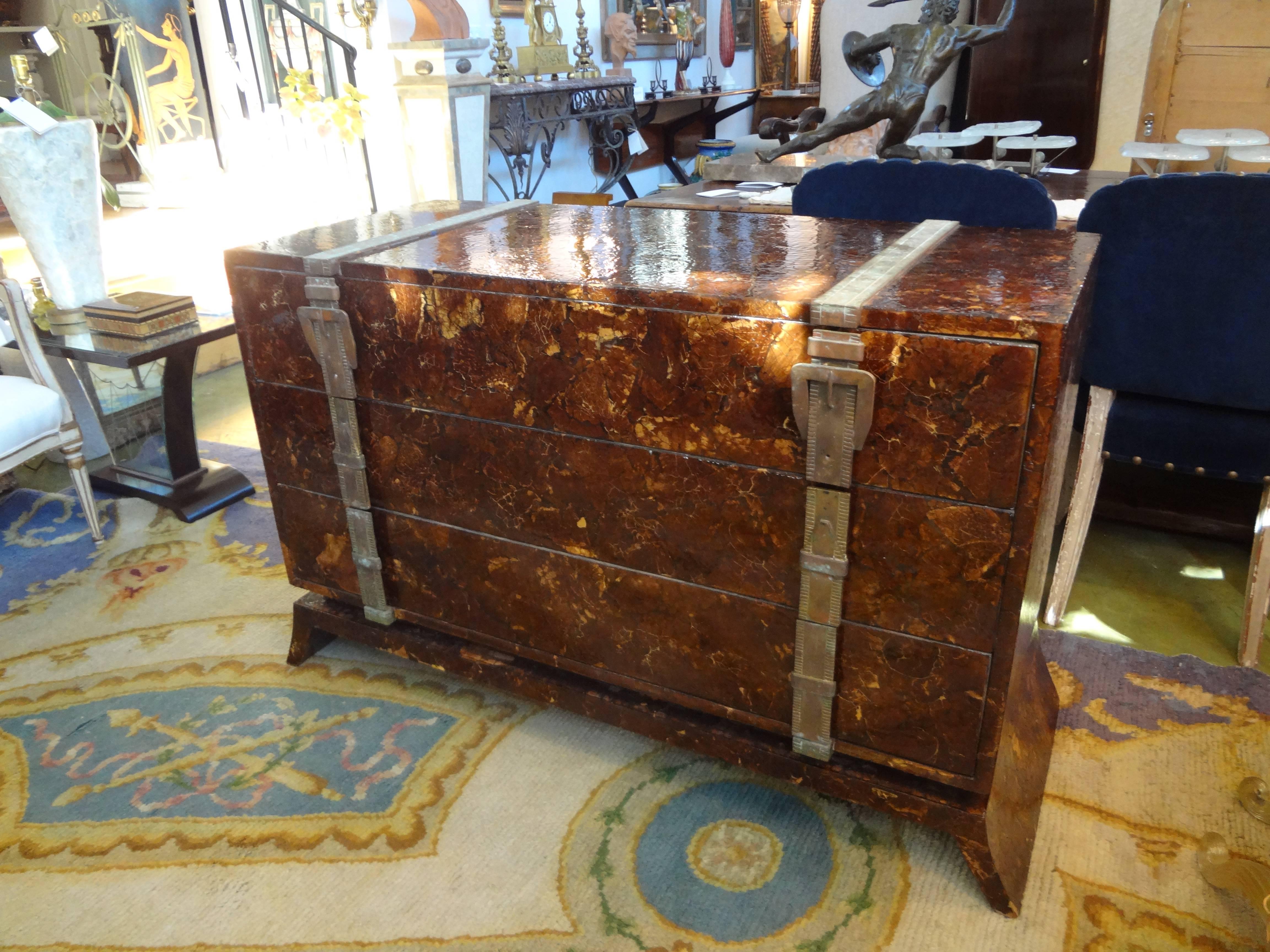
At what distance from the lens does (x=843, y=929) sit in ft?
3.88

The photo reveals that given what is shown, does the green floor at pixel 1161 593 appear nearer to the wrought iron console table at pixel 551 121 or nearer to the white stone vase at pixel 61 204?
the white stone vase at pixel 61 204

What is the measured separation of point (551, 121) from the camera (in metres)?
4.83

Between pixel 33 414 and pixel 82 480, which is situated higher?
pixel 33 414

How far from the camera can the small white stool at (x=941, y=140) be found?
2.16 meters

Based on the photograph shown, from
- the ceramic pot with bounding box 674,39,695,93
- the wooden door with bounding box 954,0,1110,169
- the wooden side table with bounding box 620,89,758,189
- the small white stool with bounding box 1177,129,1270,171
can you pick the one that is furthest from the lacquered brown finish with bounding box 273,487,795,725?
the ceramic pot with bounding box 674,39,695,93

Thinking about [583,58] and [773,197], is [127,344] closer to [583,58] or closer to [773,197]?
[773,197]

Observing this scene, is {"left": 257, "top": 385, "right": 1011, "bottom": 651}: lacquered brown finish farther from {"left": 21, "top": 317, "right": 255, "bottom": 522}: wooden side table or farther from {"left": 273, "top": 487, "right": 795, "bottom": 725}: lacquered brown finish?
{"left": 21, "top": 317, "right": 255, "bottom": 522}: wooden side table

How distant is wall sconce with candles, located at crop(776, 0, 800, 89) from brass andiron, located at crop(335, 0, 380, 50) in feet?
16.5

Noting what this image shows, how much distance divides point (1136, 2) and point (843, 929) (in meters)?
3.93

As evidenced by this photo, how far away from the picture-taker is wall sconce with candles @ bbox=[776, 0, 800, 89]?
7816 mm

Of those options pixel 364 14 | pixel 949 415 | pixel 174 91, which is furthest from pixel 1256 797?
pixel 174 91

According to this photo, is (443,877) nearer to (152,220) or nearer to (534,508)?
(534,508)

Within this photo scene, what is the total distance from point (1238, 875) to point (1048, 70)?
→ 376 cm

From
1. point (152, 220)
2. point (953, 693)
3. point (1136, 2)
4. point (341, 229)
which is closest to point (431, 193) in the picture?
point (152, 220)
